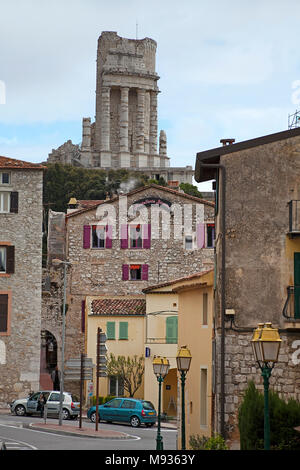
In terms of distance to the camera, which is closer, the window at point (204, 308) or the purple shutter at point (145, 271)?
the window at point (204, 308)

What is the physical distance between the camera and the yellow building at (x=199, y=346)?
1065 inches

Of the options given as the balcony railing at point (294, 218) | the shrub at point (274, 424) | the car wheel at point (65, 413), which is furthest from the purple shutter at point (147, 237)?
the shrub at point (274, 424)

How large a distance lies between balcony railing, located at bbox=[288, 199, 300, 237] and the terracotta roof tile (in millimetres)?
Answer: 30640

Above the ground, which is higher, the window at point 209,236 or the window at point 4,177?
the window at point 4,177

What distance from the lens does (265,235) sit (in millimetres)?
23312

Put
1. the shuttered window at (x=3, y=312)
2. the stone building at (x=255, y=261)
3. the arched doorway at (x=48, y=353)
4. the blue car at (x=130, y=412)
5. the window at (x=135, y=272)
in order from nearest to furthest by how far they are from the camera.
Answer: the stone building at (x=255, y=261), the blue car at (x=130, y=412), the shuttered window at (x=3, y=312), the window at (x=135, y=272), the arched doorway at (x=48, y=353)

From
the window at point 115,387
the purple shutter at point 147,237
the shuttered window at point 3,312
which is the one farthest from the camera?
the purple shutter at point 147,237

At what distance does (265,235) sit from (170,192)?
120 feet

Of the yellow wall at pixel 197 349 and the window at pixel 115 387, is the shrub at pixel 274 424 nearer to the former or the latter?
the yellow wall at pixel 197 349

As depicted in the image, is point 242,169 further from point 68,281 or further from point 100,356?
point 68,281

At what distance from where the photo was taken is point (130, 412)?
144 ft

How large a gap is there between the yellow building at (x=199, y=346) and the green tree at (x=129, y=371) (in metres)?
22.1

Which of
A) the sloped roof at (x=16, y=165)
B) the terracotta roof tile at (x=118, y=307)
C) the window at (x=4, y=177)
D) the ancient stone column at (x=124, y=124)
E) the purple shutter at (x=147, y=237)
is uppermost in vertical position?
the ancient stone column at (x=124, y=124)

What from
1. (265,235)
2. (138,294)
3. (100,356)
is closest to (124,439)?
(100,356)
